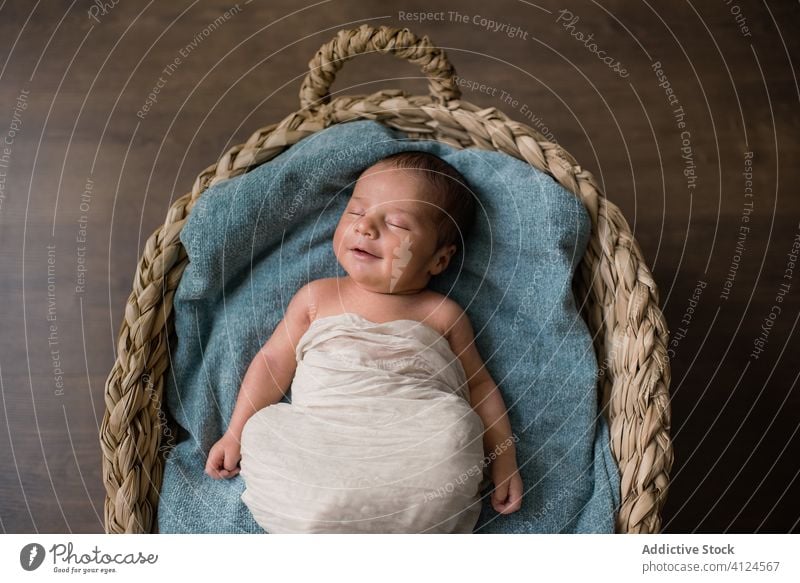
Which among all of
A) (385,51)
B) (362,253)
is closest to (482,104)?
(385,51)

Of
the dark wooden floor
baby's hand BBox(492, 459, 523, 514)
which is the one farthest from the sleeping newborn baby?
the dark wooden floor

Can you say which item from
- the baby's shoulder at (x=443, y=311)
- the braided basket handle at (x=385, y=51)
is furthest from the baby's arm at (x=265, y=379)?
the braided basket handle at (x=385, y=51)

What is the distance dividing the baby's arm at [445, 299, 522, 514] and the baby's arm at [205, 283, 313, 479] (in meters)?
0.16

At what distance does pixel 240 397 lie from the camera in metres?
0.83

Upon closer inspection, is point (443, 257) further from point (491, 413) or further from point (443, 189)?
point (491, 413)

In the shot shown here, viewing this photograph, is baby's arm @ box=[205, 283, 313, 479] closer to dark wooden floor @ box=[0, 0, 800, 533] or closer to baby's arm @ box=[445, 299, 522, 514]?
baby's arm @ box=[445, 299, 522, 514]

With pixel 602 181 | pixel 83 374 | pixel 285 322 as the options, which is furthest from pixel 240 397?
pixel 602 181

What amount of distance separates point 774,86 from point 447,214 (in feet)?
2.41

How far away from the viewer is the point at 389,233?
0.80m

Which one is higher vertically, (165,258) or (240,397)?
(165,258)

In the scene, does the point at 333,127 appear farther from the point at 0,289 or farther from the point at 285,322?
the point at 0,289

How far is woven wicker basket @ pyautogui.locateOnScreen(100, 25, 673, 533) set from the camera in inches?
29.9

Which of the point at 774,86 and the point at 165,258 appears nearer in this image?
the point at 165,258
